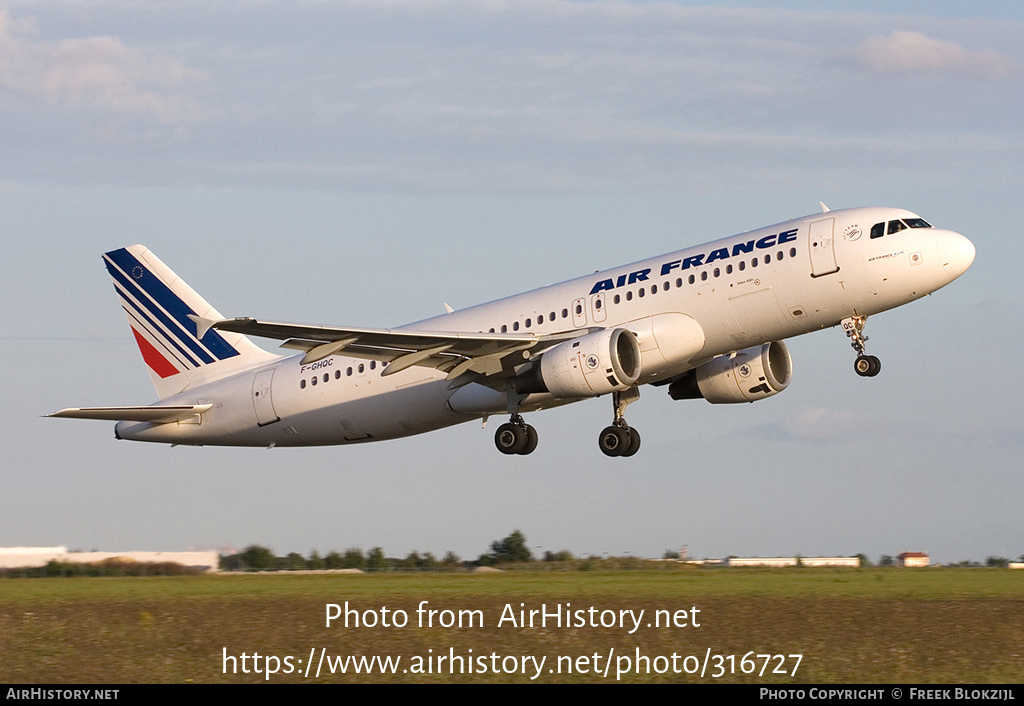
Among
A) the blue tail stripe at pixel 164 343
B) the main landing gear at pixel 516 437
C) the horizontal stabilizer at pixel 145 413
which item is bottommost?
the main landing gear at pixel 516 437

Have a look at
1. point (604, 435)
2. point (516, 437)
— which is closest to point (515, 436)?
point (516, 437)

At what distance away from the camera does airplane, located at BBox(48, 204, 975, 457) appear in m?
35.9

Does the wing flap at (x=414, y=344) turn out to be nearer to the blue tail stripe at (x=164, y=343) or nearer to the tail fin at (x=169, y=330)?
the tail fin at (x=169, y=330)

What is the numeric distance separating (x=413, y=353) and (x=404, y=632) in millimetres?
13960

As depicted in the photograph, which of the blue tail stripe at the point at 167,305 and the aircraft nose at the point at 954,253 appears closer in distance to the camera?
the aircraft nose at the point at 954,253

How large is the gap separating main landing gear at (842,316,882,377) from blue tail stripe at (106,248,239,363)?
2179 cm

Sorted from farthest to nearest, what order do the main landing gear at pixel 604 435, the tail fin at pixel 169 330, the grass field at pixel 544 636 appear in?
1. the tail fin at pixel 169 330
2. the main landing gear at pixel 604 435
3. the grass field at pixel 544 636

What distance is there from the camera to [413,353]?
128 feet

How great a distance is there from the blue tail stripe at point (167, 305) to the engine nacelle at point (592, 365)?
1526 cm

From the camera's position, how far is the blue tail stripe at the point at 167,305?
48219 mm

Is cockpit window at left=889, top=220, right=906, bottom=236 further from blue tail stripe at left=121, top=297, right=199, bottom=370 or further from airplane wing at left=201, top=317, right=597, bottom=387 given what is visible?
blue tail stripe at left=121, top=297, right=199, bottom=370

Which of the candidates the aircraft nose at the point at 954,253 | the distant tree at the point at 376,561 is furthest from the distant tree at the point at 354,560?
the aircraft nose at the point at 954,253

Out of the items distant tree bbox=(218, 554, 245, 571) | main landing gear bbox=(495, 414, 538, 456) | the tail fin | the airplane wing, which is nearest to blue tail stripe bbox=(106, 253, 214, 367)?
the tail fin
